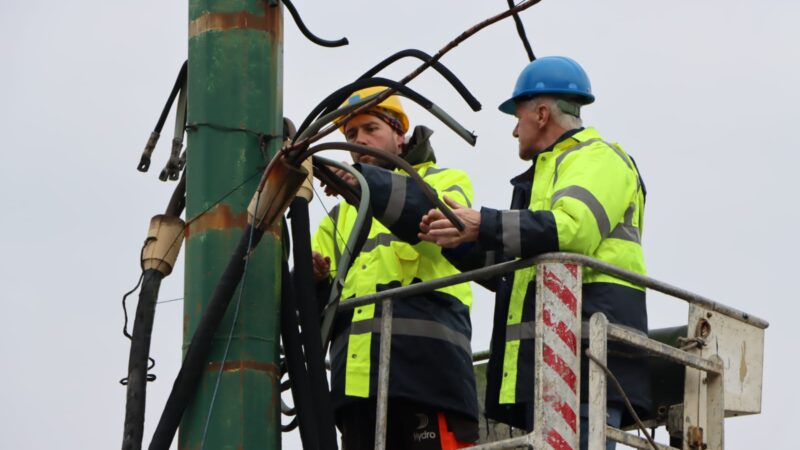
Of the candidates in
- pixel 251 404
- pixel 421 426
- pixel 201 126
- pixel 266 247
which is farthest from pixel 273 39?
pixel 421 426

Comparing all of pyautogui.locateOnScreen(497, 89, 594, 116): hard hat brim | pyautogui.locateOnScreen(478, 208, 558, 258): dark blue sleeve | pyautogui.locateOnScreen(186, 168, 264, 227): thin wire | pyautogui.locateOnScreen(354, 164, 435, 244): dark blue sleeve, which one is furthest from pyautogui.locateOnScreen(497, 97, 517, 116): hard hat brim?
pyautogui.locateOnScreen(186, 168, 264, 227): thin wire

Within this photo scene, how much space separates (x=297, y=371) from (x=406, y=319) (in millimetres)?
1565

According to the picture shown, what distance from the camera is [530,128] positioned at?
7648mm

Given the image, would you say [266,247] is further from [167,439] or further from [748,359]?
[748,359]

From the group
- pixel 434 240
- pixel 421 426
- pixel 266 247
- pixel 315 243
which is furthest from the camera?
pixel 315 243

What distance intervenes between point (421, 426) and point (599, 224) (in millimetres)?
1454

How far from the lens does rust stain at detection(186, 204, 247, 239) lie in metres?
6.12

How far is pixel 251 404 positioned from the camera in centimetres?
586

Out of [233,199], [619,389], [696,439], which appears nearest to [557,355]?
[619,389]

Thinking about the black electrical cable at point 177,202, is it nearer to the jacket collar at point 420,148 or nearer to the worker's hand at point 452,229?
the worker's hand at point 452,229

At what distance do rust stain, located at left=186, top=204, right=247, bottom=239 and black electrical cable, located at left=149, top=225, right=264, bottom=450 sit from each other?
0.97 feet

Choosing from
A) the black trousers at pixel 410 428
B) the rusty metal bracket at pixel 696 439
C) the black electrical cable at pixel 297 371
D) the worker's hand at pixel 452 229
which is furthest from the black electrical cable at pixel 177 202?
the rusty metal bracket at pixel 696 439

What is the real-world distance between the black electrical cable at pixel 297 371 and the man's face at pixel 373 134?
2.16 metres

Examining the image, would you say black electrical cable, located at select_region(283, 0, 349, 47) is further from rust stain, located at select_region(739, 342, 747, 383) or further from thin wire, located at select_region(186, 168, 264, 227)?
rust stain, located at select_region(739, 342, 747, 383)
